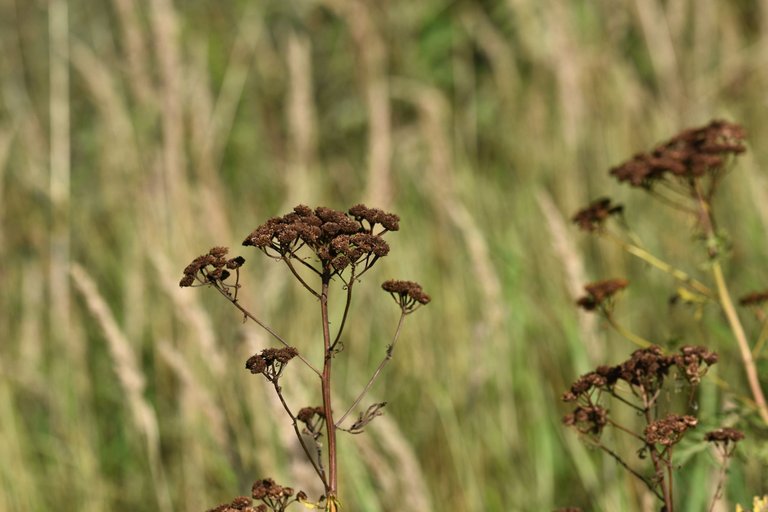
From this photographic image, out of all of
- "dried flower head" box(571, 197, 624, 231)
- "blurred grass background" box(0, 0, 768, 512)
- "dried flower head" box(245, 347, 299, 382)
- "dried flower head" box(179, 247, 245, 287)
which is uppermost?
"blurred grass background" box(0, 0, 768, 512)

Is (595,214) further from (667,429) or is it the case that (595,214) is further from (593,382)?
(667,429)

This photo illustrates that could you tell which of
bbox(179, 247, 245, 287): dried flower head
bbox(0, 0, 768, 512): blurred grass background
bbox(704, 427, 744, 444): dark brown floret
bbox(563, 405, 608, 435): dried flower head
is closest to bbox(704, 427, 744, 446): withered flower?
bbox(704, 427, 744, 444): dark brown floret

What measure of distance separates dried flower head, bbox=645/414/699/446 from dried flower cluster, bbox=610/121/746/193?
2.49ft

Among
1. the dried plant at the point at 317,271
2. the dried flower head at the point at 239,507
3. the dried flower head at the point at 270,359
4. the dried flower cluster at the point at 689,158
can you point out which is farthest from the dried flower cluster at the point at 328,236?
the dried flower cluster at the point at 689,158

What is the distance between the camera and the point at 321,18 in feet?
23.3

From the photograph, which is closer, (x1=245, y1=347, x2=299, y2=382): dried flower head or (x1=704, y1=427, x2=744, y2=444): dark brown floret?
(x1=245, y1=347, x2=299, y2=382): dried flower head

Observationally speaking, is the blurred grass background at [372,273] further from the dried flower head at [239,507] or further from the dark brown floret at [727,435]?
the dried flower head at [239,507]

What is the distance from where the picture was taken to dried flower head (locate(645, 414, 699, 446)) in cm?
120

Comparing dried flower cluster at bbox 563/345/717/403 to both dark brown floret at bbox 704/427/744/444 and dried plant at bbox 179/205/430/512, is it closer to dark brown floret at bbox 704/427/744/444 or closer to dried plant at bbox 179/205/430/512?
dark brown floret at bbox 704/427/744/444

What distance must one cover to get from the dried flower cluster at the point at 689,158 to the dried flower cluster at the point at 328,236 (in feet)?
2.76

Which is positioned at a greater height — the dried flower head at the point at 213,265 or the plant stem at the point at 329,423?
the dried flower head at the point at 213,265

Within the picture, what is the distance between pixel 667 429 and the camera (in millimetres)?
1225

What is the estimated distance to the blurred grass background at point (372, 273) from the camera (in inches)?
113

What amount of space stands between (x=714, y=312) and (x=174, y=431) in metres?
1.97
